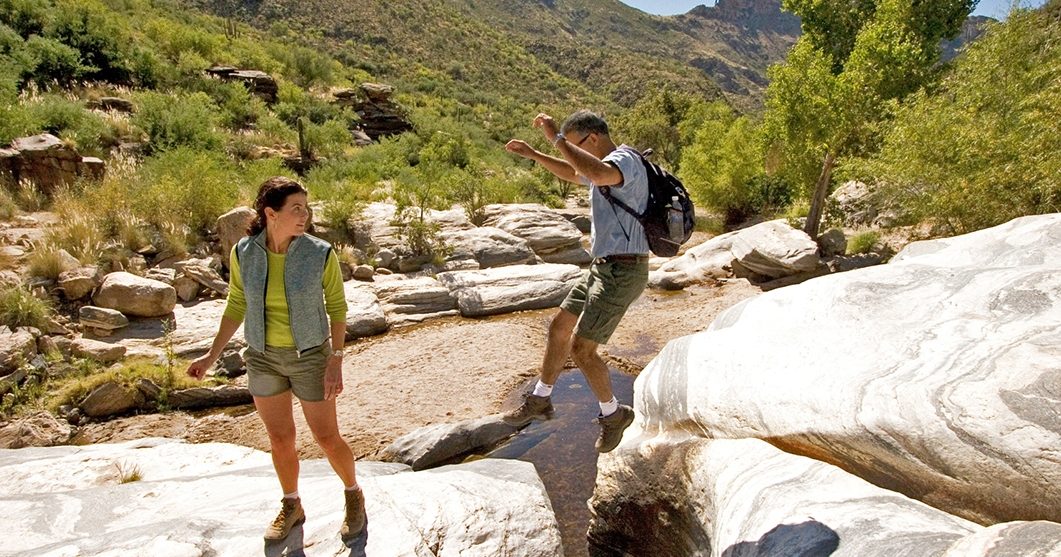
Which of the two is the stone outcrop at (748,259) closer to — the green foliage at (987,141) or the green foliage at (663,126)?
the green foliage at (987,141)

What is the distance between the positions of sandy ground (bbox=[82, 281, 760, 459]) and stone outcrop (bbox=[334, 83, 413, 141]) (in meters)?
20.7

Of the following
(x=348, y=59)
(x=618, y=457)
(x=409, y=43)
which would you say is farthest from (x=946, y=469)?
(x=409, y=43)

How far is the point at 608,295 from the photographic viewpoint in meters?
3.18

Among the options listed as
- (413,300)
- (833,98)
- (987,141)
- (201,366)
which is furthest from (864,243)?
(201,366)

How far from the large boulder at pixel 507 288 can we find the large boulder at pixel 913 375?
614cm

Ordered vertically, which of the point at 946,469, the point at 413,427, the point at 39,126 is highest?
the point at 39,126

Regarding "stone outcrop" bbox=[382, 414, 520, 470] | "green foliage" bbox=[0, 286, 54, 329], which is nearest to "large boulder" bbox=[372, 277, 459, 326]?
"stone outcrop" bbox=[382, 414, 520, 470]

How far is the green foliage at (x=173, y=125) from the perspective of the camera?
1546cm

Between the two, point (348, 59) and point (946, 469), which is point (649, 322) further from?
point (348, 59)

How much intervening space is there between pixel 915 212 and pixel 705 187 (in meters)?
9.14

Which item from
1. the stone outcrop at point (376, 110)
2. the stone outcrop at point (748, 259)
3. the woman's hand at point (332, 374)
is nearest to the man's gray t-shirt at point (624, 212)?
the woman's hand at point (332, 374)

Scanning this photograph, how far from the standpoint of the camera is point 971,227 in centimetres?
952

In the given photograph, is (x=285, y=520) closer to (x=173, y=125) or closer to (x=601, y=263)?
(x=601, y=263)

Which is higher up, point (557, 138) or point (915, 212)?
point (557, 138)
